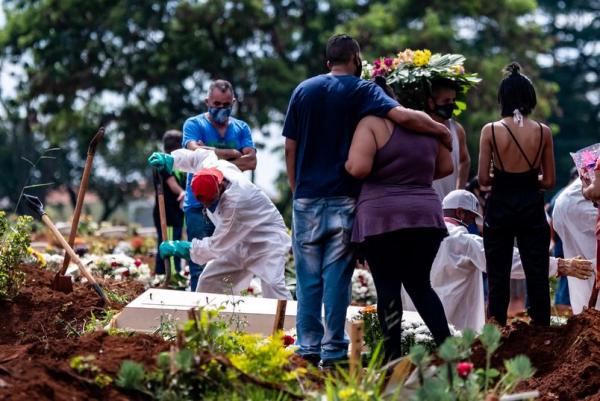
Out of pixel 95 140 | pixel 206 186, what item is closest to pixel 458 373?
pixel 206 186

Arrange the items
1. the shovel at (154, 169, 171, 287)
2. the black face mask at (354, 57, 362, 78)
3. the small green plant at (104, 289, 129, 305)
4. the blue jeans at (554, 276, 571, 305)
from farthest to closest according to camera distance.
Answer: the blue jeans at (554, 276, 571, 305), the shovel at (154, 169, 171, 287), the small green plant at (104, 289, 129, 305), the black face mask at (354, 57, 362, 78)

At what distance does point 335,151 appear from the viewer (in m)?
6.75

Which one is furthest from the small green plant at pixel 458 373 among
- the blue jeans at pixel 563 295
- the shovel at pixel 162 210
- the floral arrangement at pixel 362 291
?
the blue jeans at pixel 563 295

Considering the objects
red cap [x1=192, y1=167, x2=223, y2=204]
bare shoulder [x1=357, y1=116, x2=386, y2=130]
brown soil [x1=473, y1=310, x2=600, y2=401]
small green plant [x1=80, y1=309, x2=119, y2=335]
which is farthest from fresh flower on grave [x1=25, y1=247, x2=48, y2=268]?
brown soil [x1=473, y1=310, x2=600, y2=401]

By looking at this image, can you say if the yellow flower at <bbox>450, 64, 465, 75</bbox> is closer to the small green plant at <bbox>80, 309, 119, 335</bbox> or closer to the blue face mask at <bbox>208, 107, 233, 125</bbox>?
the blue face mask at <bbox>208, 107, 233, 125</bbox>

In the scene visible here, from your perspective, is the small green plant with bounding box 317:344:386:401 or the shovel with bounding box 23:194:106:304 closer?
the small green plant with bounding box 317:344:386:401

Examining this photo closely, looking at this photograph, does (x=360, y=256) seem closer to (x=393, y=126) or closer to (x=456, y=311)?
(x=393, y=126)

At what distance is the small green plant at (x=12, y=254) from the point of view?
835 cm

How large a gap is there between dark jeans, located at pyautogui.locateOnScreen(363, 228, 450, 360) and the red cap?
1.99 meters

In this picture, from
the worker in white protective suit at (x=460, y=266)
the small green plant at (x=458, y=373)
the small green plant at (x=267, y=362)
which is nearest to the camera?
the small green plant at (x=458, y=373)

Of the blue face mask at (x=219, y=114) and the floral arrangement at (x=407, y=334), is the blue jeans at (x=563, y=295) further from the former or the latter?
the floral arrangement at (x=407, y=334)

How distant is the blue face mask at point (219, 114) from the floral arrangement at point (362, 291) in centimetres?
330

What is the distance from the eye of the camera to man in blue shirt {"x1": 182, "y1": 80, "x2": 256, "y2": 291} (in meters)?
9.52

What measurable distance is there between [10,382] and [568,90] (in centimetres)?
4422
